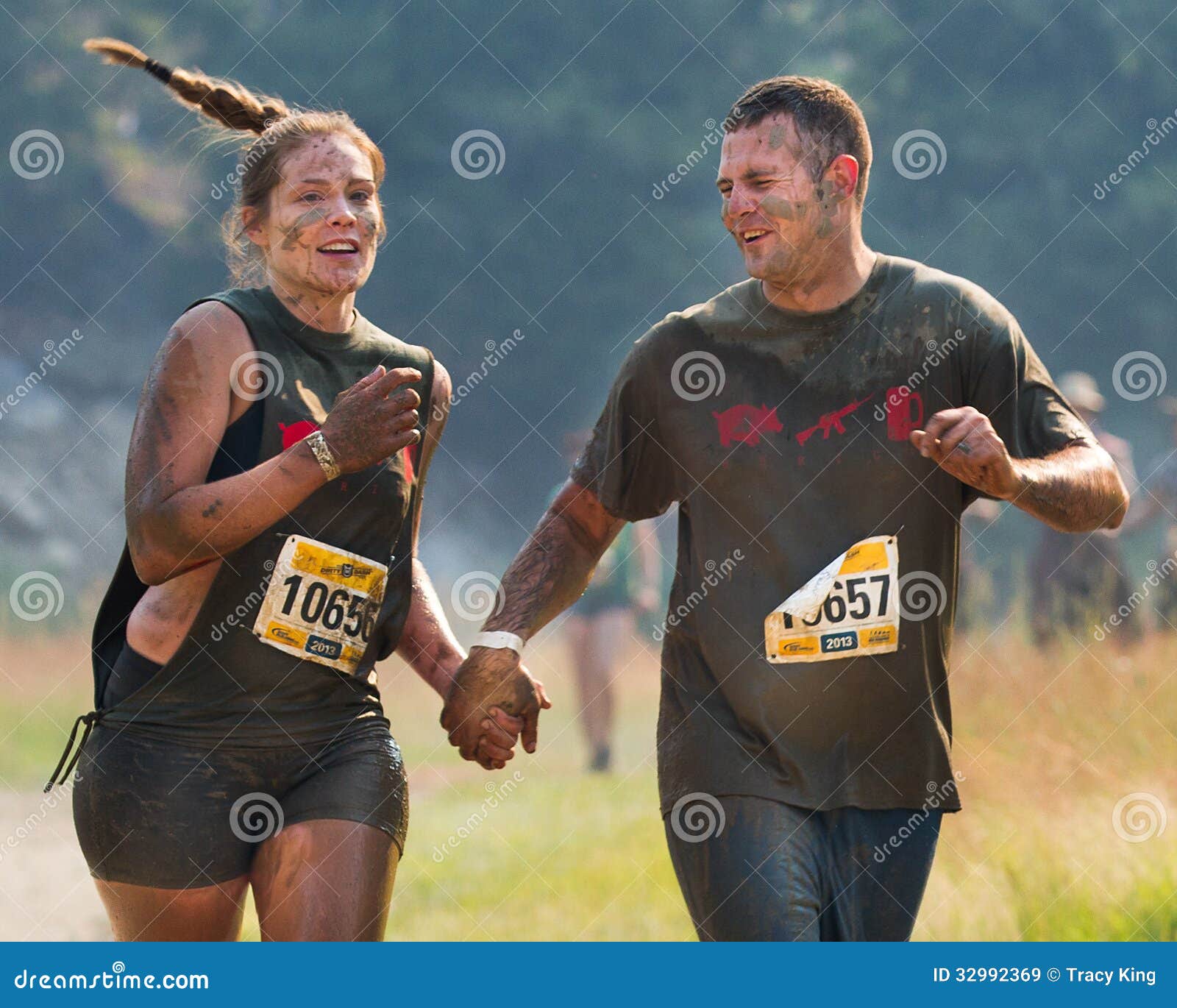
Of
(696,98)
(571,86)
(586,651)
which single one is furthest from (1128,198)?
(586,651)

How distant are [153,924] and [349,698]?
2.00ft

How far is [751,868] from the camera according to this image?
12.4ft

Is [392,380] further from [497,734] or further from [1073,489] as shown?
[1073,489]

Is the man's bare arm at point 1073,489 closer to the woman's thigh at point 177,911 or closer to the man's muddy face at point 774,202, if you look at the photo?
the man's muddy face at point 774,202

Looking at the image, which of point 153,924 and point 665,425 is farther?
point 665,425

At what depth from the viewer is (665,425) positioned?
13.6ft

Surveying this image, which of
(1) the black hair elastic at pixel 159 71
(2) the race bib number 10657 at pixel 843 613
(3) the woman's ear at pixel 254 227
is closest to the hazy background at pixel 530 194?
(1) the black hair elastic at pixel 159 71

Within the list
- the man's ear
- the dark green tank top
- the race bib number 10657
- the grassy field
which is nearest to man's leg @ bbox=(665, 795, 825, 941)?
the race bib number 10657

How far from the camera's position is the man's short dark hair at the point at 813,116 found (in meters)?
4.08

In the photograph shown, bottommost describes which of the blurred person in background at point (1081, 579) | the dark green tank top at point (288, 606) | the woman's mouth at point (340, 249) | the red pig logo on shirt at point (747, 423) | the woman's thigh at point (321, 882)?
the woman's thigh at point (321, 882)

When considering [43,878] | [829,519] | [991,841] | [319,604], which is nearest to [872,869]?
[829,519]

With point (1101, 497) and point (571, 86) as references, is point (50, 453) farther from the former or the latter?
point (1101, 497)

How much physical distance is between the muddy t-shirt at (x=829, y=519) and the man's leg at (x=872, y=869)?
0.05 meters

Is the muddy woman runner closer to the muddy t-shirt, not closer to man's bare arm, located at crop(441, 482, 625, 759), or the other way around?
man's bare arm, located at crop(441, 482, 625, 759)
